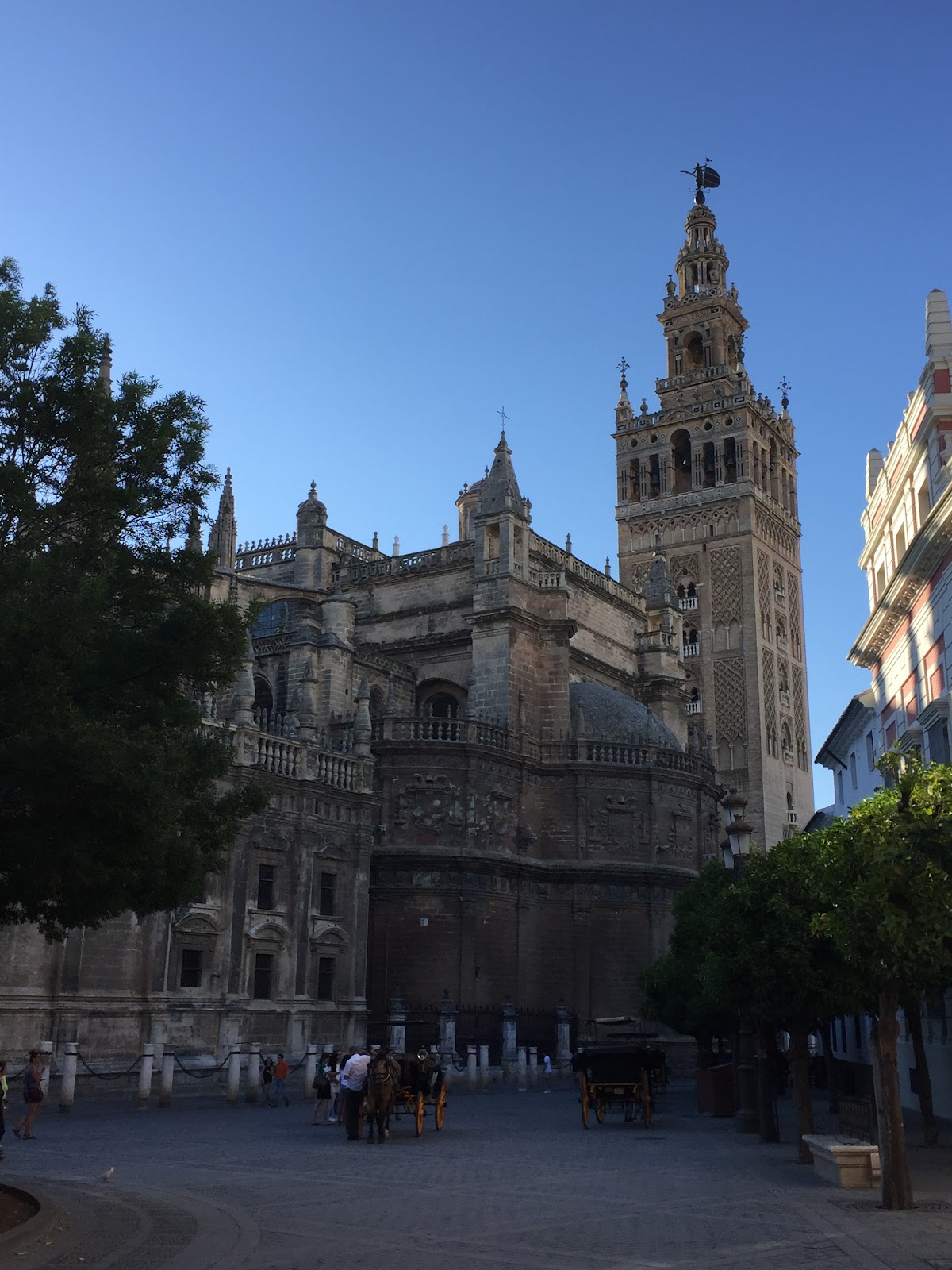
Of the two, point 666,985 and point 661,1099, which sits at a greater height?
point 666,985

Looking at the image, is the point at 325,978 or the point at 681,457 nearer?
the point at 325,978

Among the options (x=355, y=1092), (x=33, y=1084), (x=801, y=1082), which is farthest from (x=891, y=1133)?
(x=33, y=1084)

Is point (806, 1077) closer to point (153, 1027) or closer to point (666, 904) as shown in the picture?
point (153, 1027)

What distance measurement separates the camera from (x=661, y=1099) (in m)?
29.6

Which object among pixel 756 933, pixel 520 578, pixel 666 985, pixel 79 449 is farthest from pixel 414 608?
pixel 79 449

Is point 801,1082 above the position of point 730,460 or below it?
below

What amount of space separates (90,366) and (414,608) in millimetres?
32162

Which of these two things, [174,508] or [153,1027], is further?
[153,1027]

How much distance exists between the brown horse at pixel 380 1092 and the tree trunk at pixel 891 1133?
8.12m

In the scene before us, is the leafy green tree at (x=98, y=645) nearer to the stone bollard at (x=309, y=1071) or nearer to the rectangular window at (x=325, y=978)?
the stone bollard at (x=309, y=1071)

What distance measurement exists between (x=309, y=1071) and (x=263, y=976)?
3444mm

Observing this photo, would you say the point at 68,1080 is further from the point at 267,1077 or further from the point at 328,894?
the point at 328,894

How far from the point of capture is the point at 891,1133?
11.4 m

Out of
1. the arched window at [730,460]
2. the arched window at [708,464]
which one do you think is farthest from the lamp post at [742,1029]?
the arched window at [708,464]
